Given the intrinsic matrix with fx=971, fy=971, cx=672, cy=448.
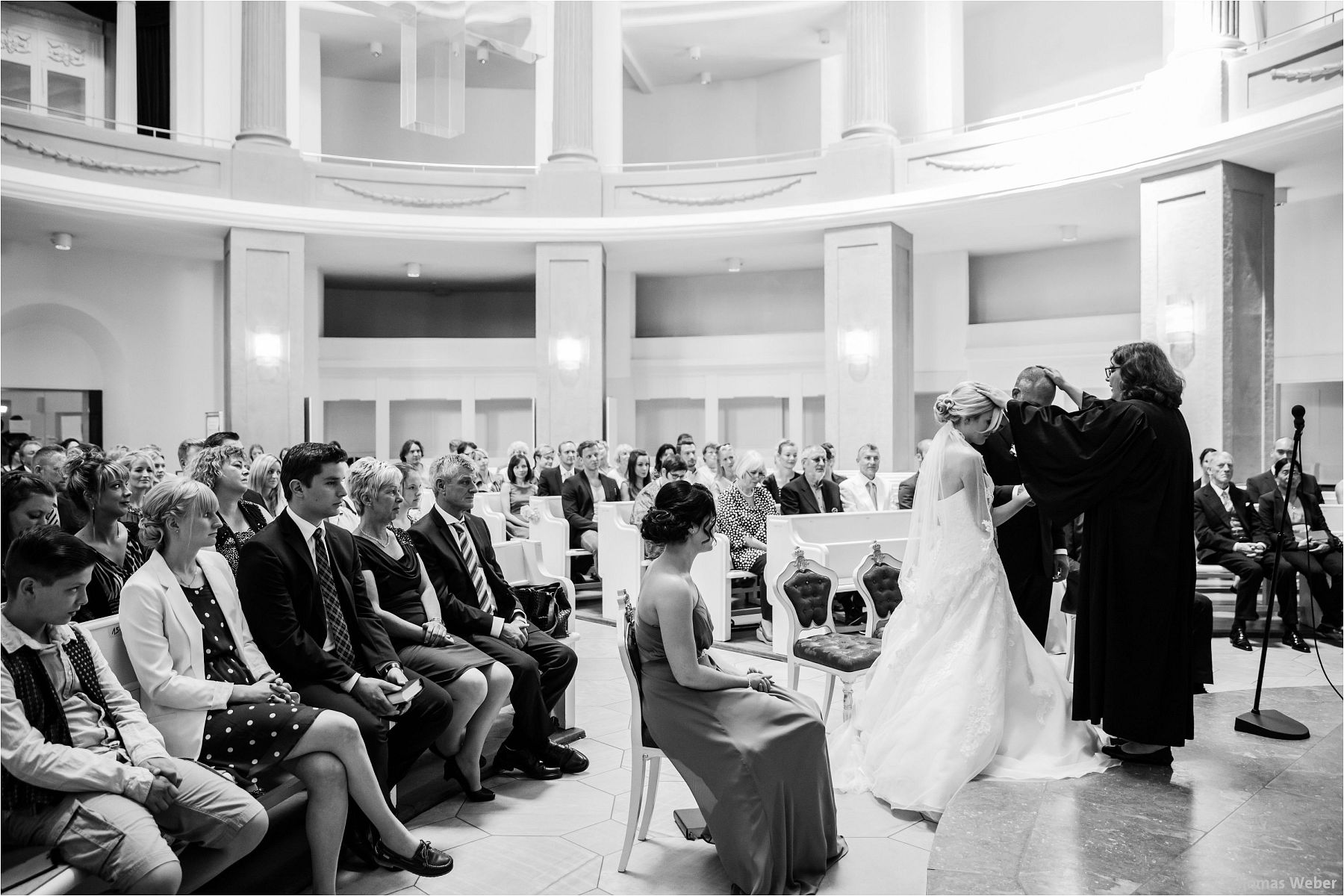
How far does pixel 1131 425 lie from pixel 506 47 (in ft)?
17.5

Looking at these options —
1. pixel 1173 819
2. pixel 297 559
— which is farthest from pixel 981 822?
pixel 297 559

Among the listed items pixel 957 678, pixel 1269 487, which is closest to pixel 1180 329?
pixel 1269 487

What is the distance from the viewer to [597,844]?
339 cm

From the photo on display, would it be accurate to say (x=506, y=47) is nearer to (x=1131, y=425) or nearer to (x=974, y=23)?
(x=1131, y=425)

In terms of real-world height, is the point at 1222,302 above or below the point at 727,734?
above

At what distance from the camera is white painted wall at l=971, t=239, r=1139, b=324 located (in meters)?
12.9

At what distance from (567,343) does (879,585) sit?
8956 millimetres

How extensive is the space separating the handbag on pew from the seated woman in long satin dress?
1772mm

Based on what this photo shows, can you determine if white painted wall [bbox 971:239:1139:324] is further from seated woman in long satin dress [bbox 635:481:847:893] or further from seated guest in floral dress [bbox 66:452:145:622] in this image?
seated guest in floral dress [bbox 66:452:145:622]

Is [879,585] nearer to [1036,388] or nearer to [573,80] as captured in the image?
[1036,388]

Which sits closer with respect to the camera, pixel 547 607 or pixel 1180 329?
pixel 547 607

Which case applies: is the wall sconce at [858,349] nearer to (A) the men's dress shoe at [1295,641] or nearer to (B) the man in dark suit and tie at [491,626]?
(A) the men's dress shoe at [1295,641]

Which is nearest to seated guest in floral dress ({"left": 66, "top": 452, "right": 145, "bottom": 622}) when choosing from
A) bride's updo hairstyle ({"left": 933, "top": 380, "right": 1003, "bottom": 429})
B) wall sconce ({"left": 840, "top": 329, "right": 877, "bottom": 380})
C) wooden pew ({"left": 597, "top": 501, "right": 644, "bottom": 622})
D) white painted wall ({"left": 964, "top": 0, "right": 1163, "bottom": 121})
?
bride's updo hairstyle ({"left": 933, "top": 380, "right": 1003, "bottom": 429})

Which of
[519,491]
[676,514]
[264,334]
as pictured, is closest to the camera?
[676,514]
